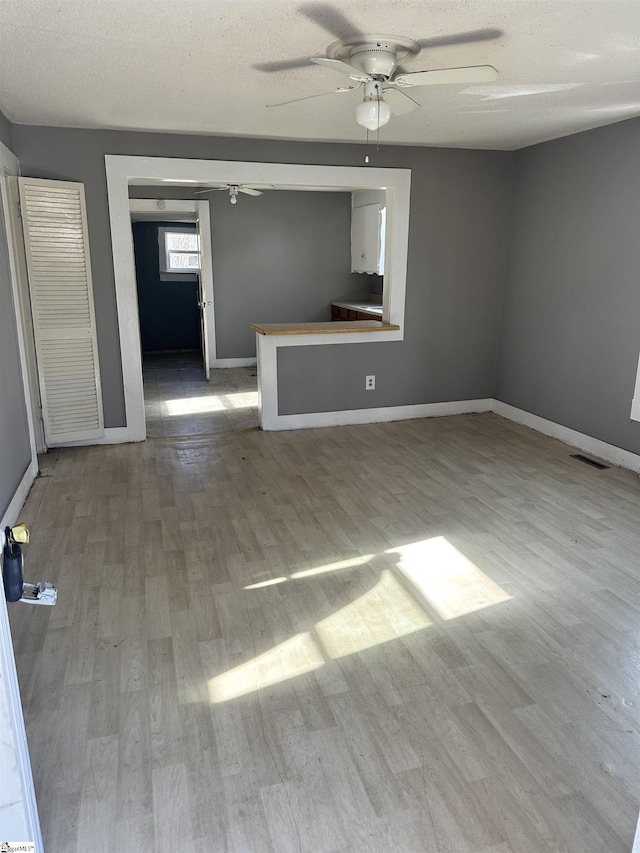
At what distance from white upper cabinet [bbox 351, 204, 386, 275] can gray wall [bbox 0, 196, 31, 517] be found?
4217 millimetres

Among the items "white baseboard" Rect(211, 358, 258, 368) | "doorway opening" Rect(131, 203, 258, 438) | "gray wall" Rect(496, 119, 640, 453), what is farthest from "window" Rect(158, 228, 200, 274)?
"gray wall" Rect(496, 119, 640, 453)

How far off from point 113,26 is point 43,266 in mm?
2214

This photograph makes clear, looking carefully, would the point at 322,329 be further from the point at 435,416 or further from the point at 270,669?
the point at 270,669

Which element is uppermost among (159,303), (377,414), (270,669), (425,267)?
(425,267)

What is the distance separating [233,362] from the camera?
25.7ft

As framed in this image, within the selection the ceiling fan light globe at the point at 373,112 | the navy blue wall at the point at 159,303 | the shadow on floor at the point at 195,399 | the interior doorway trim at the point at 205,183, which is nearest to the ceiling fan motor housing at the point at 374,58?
the ceiling fan light globe at the point at 373,112

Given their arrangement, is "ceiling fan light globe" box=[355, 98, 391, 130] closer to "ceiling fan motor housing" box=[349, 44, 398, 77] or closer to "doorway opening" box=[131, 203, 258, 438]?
"ceiling fan motor housing" box=[349, 44, 398, 77]

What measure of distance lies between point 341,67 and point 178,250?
7259 millimetres

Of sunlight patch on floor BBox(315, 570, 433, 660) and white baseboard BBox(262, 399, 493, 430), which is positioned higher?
white baseboard BBox(262, 399, 493, 430)

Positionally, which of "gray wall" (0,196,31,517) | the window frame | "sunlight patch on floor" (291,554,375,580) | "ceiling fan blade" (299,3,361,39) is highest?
"ceiling fan blade" (299,3,361,39)

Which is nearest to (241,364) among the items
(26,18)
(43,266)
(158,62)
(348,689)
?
(43,266)

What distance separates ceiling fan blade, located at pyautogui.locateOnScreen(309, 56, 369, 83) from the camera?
2.28m

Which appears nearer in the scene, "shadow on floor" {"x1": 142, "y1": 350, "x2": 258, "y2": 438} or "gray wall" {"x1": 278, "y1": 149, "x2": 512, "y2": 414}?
"gray wall" {"x1": 278, "y1": 149, "x2": 512, "y2": 414}

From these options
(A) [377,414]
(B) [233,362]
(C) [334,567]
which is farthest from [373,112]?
(B) [233,362]
